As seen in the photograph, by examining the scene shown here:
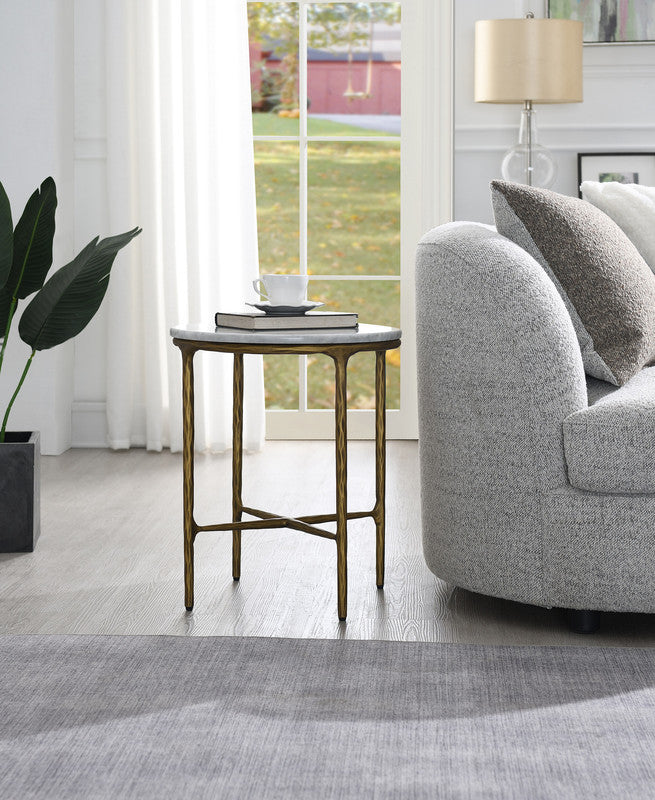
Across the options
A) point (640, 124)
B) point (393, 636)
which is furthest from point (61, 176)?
point (393, 636)

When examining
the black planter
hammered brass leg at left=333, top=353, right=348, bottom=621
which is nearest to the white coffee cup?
hammered brass leg at left=333, top=353, right=348, bottom=621

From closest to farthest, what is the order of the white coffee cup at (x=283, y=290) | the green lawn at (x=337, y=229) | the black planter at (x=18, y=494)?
the white coffee cup at (x=283, y=290), the black planter at (x=18, y=494), the green lawn at (x=337, y=229)

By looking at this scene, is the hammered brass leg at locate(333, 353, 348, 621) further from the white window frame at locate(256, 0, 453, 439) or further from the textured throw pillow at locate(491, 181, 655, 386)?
the white window frame at locate(256, 0, 453, 439)

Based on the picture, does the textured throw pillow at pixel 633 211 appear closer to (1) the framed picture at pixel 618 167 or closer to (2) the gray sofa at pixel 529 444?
(2) the gray sofa at pixel 529 444

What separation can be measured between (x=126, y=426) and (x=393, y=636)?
232 centimetres

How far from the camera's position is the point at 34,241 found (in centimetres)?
273

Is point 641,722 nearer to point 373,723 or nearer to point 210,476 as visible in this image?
point 373,723

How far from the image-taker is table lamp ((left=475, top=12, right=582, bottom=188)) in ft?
12.5

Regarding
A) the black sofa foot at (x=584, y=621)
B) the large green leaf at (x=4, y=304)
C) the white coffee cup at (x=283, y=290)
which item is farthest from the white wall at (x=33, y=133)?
the black sofa foot at (x=584, y=621)

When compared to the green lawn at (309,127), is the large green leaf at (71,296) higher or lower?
lower

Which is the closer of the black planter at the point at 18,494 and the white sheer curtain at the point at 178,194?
the black planter at the point at 18,494

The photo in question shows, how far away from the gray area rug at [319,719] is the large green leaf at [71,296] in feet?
3.05

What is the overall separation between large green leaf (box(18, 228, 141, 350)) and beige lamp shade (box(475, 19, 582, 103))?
1.72m

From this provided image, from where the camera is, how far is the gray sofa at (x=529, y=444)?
2029 millimetres
